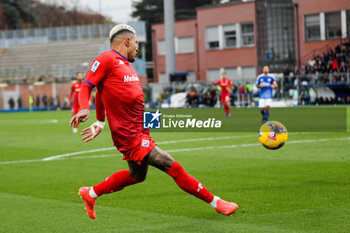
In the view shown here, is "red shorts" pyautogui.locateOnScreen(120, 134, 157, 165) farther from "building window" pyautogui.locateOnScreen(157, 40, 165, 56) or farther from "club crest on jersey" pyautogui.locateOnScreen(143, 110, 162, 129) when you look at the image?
"building window" pyautogui.locateOnScreen(157, 40, 165, 56)

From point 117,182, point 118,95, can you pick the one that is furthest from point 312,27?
point 118,95

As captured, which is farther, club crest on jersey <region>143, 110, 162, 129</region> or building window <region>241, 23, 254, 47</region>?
building window <region>241, 23, 254, 47</region>

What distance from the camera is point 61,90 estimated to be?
6031 cm

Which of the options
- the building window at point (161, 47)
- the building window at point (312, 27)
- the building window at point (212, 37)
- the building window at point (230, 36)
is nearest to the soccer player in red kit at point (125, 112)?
the building window at point (312, 27)

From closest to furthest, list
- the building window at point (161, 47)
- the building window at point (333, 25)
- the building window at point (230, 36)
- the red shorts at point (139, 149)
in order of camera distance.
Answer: the red shorts at point (139, 149), the building window at point (333, 25), the building window at point (230, 36), the building window at point (161, 47)

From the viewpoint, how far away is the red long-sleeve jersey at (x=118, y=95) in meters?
6.42

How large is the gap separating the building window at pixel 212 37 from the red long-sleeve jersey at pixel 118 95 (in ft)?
174

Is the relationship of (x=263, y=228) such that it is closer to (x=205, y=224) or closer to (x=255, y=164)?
(x=205, y=224)

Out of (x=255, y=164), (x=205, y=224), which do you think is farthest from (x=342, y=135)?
(x=205, y=224)

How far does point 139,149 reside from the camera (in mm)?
6383

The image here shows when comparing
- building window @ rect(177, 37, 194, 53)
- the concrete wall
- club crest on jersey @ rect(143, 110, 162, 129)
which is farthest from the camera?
building window @ rect(177, 37, 194, 53)

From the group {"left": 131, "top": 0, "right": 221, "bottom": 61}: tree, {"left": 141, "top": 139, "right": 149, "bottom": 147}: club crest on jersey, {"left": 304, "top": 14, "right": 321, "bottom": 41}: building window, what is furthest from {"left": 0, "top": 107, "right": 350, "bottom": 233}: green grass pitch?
{"left": 131, "top": 0, "right": 221, "bottom": 61}: tree

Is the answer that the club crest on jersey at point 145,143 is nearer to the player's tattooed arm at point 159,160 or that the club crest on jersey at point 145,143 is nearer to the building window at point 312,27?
the player's tattooed arm at point 159,160

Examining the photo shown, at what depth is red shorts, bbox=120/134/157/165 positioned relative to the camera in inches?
251
